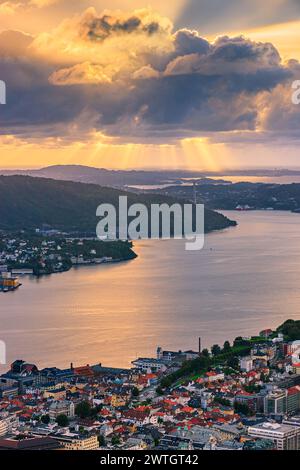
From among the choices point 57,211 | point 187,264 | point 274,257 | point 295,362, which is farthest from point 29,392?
point 57,211

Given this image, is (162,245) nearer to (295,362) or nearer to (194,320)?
(194,320)

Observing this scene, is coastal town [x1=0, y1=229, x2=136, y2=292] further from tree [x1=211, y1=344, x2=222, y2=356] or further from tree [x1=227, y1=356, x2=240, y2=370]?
tree [x1=227, y1=356, x2=240, y2=370]

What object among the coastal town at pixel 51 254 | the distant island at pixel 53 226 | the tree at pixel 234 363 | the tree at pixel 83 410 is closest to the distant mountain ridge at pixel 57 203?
the distant island at pixel 53 226

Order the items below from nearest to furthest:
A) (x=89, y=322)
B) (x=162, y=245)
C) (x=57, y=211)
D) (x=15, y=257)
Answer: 1. (x=89, y=322)
2. (x=15, y=257)
3. (x=162, y=245)
4. (x=57, y=211)

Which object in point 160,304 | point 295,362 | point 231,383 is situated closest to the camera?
point 231,383

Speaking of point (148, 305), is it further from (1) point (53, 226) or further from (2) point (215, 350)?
(1) point (53, 226)

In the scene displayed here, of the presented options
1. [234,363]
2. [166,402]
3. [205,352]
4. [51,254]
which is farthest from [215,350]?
[51,254]

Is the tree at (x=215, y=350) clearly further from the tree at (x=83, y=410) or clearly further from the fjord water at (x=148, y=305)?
the tree at (x=83, y=410)
